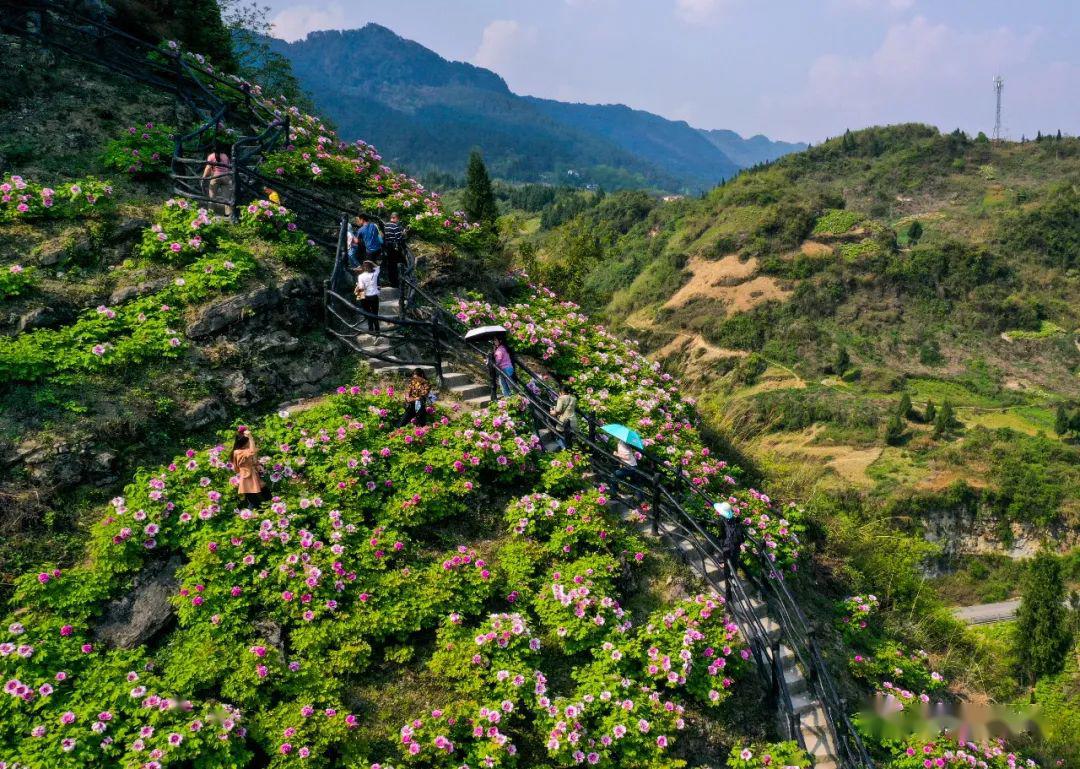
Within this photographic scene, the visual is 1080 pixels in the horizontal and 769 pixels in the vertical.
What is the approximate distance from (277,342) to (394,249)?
129 inches

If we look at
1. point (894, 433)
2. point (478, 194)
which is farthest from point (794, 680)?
point (894, 433)

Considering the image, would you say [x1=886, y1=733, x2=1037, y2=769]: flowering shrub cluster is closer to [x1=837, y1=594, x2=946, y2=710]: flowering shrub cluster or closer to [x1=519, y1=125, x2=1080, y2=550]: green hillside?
[x1=837, y1=594, x2=946, y2=710]: flowering shrub cluster

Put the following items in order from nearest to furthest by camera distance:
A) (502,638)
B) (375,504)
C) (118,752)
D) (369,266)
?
(118,752) < (502,638) < (375,504) < (369,266)

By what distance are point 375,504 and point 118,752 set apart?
3607 millimetres

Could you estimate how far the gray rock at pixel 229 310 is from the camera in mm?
9469

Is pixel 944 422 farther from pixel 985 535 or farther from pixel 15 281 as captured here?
pixel 15 281

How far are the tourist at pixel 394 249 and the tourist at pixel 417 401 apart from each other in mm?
3690

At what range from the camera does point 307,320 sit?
10883mm

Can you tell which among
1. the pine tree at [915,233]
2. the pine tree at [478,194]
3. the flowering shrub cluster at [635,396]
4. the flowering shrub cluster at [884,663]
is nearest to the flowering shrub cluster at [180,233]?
the flowering shrub cluster at [635,396]

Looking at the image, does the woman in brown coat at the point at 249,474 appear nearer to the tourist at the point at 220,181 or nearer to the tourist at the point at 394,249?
the tourist at the point at 394,249

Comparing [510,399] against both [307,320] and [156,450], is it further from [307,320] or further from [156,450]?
[156,450]

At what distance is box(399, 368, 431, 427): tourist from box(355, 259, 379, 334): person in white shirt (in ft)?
5.91

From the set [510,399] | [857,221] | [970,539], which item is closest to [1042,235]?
[857,221]

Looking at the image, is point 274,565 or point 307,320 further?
point 307,320
